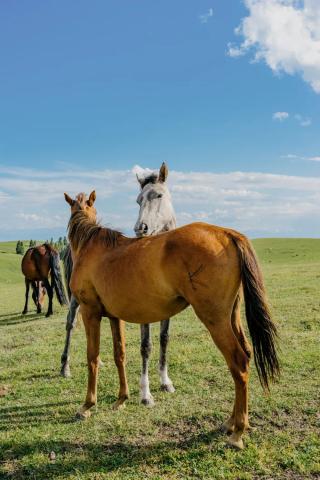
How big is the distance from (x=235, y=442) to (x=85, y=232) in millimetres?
3142

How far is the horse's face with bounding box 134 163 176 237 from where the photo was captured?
5200 millimetres

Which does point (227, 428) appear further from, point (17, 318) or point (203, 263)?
point (17, 318)

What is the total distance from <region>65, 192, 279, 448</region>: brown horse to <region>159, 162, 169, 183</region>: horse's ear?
1.26m

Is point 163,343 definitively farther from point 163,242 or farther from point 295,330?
point 295,330

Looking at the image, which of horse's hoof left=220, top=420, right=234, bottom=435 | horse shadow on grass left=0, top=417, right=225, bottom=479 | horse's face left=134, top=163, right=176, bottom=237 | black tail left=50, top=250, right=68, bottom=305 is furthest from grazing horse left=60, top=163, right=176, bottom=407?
black tail left=50, top=250, right=68, bottom=305

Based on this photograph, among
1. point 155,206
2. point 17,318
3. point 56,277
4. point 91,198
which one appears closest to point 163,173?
point 155,206

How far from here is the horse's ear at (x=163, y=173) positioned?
219 inches

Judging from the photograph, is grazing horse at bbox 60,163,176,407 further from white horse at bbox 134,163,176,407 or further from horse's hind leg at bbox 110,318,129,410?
horse's hind leg at bbox 110,318,129,410

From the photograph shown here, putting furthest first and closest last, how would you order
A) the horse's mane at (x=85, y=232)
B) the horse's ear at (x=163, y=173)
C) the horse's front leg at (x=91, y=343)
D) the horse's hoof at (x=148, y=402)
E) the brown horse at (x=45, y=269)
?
the brown horse at (x=45, y=269) → the horse's ear at (x=163, y=173) → the horse's hoof at (x=148, y=402) → the horse's mane at (x=85, y=232) → the horse's front leg at (x=91, y=343)

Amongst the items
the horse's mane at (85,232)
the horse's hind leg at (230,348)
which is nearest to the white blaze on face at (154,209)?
the horse's mane at (85,232)

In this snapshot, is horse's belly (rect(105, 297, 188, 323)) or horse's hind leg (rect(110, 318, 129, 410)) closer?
horse's belly (rect(105, 297, 188, 323))

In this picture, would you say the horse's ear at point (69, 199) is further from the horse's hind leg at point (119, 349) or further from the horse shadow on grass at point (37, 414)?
the horse shadow on grass at point (37, 414)

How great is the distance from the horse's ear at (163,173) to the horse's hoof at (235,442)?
3435mm

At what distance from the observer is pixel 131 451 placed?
13.2 ft
